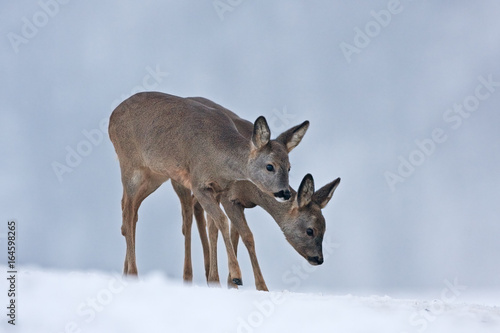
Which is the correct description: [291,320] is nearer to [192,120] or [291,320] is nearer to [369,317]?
[369,317]

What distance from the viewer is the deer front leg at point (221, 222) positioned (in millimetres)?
17078

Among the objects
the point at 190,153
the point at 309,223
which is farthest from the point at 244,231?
the point at 190,153

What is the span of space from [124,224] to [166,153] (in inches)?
92.9

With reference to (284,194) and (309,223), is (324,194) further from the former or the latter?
(284,194)

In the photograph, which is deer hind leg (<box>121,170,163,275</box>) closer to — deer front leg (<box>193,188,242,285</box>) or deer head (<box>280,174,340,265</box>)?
deer front leg (<box>193,188,242,285</box>)

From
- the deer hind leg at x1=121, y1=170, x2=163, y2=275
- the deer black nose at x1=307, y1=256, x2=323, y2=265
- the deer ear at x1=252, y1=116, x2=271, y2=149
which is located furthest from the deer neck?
the deer hind leg at x1=121, y1=170, x2=163, y2=275

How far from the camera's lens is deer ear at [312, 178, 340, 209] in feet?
59.7

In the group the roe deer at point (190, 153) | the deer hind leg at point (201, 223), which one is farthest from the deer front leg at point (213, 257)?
the deer hind leg at point (201, 223)

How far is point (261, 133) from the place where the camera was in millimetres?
17125

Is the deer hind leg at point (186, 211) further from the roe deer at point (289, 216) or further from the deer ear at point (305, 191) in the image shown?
the deer ear at point (305, 191)

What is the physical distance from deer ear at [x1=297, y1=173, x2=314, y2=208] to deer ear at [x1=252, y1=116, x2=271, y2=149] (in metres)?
1.16

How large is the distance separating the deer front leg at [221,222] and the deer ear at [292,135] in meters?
1.96

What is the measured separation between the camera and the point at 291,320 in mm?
10711

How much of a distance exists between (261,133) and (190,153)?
1974mm
